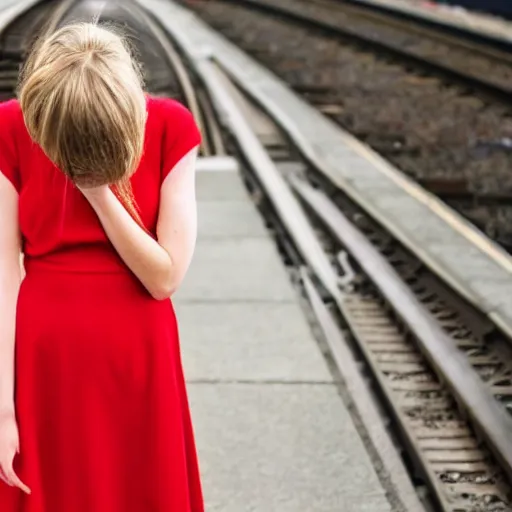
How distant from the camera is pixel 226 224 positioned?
5.96 meters

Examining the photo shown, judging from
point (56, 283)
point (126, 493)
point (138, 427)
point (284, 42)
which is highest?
point (56, 283)

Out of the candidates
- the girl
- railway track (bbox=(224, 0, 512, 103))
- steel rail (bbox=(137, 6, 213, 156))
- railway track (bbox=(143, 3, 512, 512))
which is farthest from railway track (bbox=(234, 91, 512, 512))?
railway track (bbox=(224, 0, 512, 103))

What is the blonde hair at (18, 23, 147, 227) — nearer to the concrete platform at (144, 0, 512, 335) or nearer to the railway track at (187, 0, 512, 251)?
the concrete platform at (144, 0, 512, 335)

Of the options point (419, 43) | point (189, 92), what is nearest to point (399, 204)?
point (189, 92)

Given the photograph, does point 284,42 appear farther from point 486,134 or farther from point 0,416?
point 0,416

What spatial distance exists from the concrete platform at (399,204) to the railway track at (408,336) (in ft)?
0.27

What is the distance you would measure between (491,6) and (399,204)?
47.3ft

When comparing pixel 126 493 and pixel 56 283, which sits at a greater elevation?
pixel 56 283

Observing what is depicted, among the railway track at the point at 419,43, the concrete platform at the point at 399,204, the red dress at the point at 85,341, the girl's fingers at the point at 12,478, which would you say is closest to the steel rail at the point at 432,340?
the concrete platform at the point at 399,204

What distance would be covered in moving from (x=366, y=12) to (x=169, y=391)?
677 inches

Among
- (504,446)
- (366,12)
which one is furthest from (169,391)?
(366,12)

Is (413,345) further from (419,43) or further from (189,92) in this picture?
(419,43)

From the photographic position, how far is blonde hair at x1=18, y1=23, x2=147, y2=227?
1424 millimetres

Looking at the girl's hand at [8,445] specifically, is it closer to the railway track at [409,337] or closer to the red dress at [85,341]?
the red dress at [85,341]
